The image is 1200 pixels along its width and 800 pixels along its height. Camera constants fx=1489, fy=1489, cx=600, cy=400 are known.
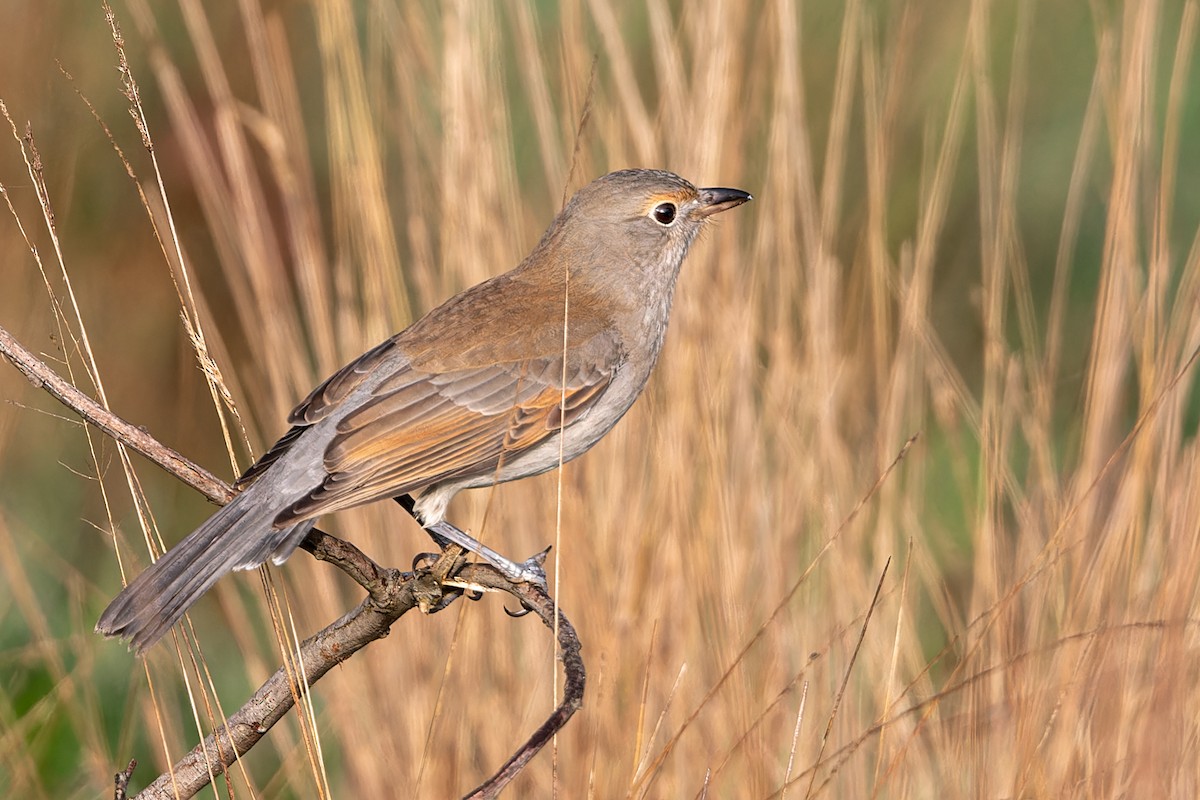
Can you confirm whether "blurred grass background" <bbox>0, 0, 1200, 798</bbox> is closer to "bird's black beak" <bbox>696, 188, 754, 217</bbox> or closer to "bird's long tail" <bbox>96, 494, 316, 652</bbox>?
"bird's black beak" <bbox>696, 188, 754, 217</bbox>

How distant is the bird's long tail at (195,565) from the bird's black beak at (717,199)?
1478 mm

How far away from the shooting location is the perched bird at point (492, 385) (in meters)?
2.97

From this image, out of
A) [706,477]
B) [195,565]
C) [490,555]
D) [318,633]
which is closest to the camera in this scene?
[318,633]

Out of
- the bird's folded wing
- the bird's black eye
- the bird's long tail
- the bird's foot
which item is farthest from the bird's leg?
the bird's black eye

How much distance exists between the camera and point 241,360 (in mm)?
5992

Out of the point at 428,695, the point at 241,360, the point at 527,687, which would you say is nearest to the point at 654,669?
the point at 527,687

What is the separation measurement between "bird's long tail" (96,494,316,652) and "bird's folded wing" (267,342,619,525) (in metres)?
0.28

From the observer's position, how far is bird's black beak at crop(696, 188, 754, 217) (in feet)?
12.5

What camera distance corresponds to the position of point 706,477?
4.07m

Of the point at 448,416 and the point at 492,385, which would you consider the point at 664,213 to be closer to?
the point at 492,385

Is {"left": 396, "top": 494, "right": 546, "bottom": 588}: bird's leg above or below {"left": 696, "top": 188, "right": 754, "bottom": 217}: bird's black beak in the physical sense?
below

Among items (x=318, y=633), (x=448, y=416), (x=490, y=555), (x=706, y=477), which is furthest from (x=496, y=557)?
(x=706, y=477)

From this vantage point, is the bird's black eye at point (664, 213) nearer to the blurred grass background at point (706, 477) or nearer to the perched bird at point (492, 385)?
the perched bird at point (492, 385)

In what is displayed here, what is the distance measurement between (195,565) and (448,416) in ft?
2.66
